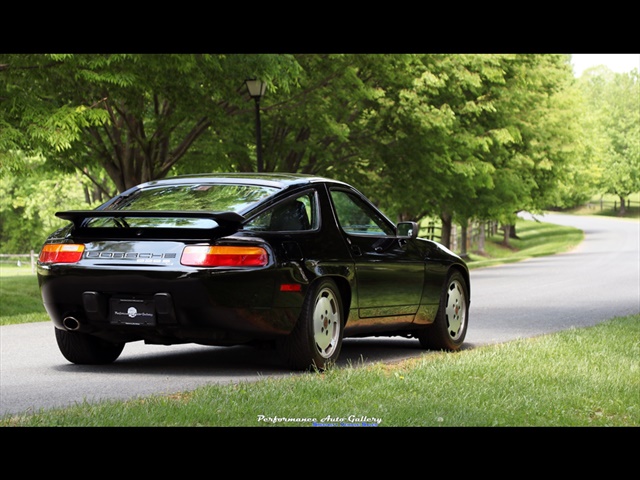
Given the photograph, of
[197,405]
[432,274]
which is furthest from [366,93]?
[197,405]

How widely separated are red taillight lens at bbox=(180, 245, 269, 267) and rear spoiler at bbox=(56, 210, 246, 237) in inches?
5.9

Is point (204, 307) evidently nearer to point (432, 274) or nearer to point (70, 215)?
point (70, 215)

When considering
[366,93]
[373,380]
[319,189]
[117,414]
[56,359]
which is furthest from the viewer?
[366,93]

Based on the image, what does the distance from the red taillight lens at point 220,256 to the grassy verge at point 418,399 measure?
3.14 ft

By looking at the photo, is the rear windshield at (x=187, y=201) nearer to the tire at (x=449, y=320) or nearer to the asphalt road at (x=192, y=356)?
the asphalt road at (x=192, y=356)

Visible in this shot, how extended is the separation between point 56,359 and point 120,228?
2.40m

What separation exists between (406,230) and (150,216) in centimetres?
279

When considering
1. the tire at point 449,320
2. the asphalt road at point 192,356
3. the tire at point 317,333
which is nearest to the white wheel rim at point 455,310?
the tire at point 449,320

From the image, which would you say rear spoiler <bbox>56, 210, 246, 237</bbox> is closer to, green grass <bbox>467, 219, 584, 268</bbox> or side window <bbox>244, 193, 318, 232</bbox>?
side window <bbox>244, 193, 318, 232</bbox>

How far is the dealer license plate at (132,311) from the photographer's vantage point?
29.8 ft

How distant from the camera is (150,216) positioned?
914 centimetres

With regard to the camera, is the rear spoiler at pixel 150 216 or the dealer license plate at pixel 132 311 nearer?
the rear spoiler at pixel 150 216

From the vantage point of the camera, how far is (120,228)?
9266 millimetres

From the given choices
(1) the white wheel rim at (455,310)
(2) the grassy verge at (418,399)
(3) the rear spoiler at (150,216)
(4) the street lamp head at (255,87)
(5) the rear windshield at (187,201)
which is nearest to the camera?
(2) the grassy verge at (418,399)
